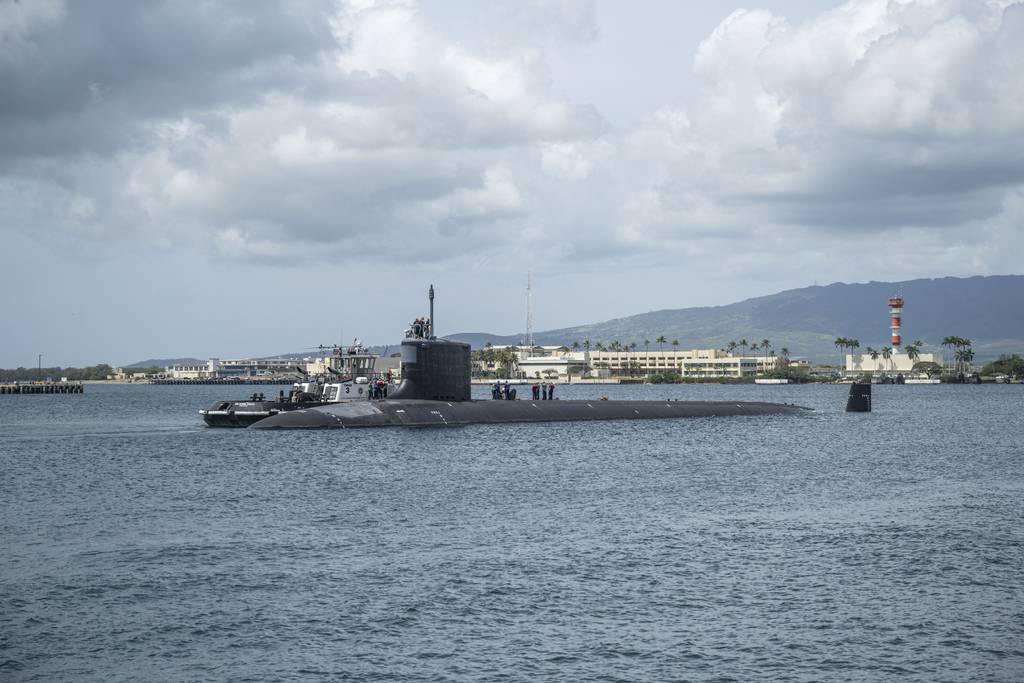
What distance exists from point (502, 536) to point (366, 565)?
4430 mm

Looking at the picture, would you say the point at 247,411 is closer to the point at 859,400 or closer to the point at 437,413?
the point at 437,413

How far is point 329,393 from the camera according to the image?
60719 millimetres

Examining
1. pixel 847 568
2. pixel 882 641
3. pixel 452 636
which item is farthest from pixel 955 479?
pixel 452 636

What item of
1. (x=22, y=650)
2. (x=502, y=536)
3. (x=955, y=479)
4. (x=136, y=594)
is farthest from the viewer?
(x=955, y=479)

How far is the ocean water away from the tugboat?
1529 cm

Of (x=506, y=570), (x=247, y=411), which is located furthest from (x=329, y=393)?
(x=506, y=570)

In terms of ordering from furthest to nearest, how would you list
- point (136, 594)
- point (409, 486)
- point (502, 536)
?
point (409, 486)
point (502, 536)
point (136, 594)

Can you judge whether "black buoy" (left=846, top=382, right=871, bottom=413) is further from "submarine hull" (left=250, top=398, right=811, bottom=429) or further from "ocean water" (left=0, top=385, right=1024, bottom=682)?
"ocean water" (left=0, top=385, right=1024, bottom=682)

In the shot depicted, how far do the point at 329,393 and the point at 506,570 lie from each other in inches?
1566

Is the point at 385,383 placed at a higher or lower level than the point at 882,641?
higher

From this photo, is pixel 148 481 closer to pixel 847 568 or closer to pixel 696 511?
pixel 696 511

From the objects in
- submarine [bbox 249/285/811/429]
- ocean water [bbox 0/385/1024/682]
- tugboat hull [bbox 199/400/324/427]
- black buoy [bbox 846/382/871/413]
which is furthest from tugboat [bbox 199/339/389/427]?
black buoy [bbox 846/382/871/413]

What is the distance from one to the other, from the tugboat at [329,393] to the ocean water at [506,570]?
15.3m

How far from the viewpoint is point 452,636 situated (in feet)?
57.7
